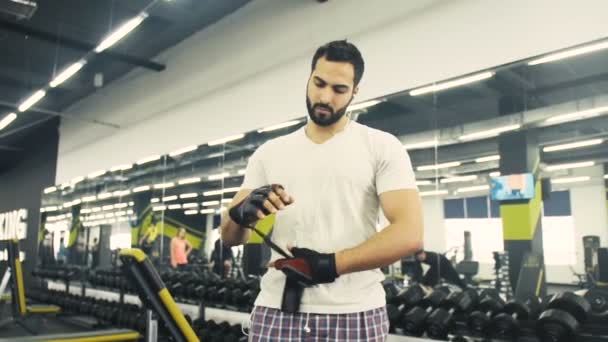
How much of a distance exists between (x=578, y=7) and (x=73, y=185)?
8186 millimetres

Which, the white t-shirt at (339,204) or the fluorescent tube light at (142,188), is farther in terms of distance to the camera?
the fluorescent tube light at (142,188)

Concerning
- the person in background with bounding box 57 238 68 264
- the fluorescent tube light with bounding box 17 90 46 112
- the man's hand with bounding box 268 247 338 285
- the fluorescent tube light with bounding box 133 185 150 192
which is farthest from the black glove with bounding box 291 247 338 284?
the person in background with bounding box 57 238 68 264

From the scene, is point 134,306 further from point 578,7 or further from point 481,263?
point 578,7

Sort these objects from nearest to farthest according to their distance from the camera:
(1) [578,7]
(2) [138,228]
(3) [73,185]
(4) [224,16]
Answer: (1) [578,7] < (4) [224,16] < (2) [138,228] < (3) [73,185]

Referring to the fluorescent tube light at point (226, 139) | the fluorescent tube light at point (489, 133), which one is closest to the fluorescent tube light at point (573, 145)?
the fluorescent tube light at point (489, 133)

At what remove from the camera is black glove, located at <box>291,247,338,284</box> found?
920mm

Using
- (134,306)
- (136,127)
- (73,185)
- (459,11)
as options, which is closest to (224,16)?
(136,127)

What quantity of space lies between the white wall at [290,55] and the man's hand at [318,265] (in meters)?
2.60

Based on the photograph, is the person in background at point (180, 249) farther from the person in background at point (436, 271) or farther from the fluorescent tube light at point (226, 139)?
the person in background at point (436, 271)

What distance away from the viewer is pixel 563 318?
248 cm

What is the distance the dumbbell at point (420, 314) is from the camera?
10.1ft

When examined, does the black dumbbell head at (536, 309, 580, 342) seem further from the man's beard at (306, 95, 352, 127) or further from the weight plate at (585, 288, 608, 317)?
the man's beard at (306, 95, 352, 127)

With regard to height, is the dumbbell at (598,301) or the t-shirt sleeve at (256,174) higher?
the t-shirt sleeve at (256,174)

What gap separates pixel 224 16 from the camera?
568cm
